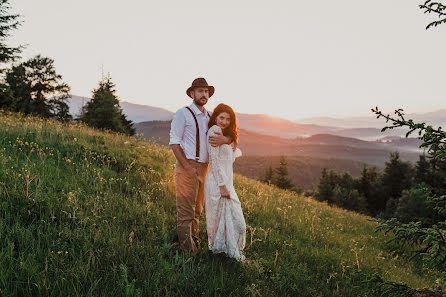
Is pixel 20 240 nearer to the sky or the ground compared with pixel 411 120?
nearer to the ground

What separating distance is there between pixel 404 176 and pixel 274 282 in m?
60.5

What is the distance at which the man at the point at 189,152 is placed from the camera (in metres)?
3.95

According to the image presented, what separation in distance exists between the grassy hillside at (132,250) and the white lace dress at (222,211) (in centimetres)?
24

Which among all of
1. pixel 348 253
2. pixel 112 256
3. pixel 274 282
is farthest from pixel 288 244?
pixel 112 256

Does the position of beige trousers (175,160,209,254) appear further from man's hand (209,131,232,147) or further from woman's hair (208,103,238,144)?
woman's hair (208,103,238,144)

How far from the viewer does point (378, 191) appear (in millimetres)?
53719

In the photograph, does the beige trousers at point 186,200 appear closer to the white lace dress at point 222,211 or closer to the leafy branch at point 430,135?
the white lace dress at point 222,211

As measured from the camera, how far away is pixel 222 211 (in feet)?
13.0

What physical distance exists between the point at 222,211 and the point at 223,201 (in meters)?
0.16

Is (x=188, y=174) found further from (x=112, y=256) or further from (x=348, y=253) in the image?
(x=348, y=253)

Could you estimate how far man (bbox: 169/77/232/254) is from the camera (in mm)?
3953

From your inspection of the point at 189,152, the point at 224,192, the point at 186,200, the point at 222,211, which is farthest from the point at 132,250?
the point at 189,152

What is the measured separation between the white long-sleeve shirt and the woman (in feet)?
0.74

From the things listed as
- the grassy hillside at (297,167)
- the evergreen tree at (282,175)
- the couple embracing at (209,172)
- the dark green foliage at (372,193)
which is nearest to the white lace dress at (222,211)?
the couple embracing at (209,172)
